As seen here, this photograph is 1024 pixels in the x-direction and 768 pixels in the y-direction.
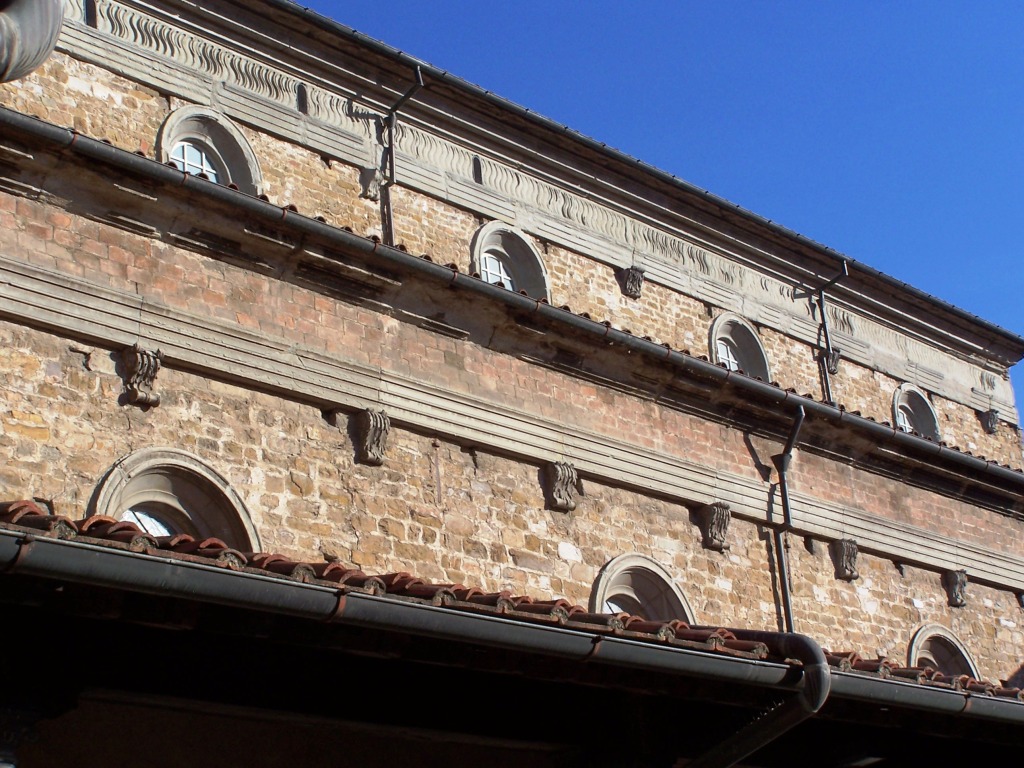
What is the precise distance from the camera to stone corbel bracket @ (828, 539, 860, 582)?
1280 cm

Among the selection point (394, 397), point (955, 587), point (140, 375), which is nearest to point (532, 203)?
point (394, 397)

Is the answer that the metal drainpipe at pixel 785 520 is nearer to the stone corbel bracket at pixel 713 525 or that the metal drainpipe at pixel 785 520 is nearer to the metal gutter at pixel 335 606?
the stone corbel bracket at pixel 713 525

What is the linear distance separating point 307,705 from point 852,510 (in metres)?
8.27

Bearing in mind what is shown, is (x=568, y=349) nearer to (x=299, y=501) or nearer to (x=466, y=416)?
(x=466, y=416)

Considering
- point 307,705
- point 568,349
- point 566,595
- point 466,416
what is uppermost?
point 568,349

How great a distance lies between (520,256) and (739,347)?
3071mm

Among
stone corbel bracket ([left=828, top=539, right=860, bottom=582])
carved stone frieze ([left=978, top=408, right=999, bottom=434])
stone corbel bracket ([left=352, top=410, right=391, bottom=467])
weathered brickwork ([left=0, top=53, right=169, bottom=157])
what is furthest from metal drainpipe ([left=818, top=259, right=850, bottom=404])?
weathered brickwork ([left=0, top=53, right=169, bottom=157])

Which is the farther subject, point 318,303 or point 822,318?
point 822,318

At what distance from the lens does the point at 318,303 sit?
10.1m

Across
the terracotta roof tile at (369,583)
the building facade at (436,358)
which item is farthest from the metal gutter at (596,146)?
the terracotta roof tile at (369,583)

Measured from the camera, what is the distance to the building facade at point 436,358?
890 centimetres

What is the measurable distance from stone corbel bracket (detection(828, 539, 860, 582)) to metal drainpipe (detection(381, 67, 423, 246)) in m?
5.06

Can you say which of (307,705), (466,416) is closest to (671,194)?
(466,416)

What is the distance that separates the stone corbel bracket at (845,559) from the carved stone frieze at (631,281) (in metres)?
3.13
